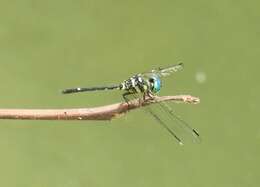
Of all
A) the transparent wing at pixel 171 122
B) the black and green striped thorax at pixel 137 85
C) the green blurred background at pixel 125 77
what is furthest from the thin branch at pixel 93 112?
the green blurred background at pixel 125 77

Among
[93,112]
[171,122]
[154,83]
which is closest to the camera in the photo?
[93,112]

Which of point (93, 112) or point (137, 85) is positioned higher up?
point (137, 85)

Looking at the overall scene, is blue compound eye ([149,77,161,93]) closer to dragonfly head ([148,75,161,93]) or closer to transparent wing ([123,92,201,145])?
dragonfly head ([148,75,161,93])

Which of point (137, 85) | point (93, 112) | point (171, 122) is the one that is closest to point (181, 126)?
point (171, 122)

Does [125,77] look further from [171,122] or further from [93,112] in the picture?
[93,112]

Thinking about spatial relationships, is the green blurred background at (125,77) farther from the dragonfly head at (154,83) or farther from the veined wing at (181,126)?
the dragonfly head at (154,83)

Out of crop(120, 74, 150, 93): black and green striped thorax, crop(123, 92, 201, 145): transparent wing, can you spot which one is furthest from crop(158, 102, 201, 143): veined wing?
crop(120, 74, 150, 93): black and green striped thorax

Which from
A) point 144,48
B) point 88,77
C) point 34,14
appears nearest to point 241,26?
point 144,48
